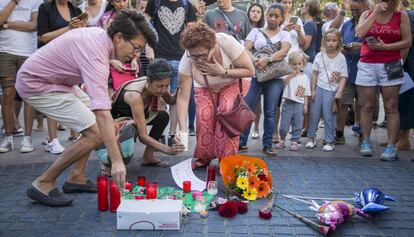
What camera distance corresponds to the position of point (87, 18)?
542cm

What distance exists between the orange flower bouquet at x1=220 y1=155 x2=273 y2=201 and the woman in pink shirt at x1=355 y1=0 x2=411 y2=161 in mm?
1996

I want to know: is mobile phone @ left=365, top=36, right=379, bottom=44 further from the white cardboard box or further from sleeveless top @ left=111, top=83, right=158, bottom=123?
the white cardboard box

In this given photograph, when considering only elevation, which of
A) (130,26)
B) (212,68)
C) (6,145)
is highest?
(130,26)

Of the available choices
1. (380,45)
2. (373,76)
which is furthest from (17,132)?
(380,45)

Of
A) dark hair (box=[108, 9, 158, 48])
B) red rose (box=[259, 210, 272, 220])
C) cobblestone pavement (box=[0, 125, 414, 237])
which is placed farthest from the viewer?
red rose (box=[259, 210, 272, 220])

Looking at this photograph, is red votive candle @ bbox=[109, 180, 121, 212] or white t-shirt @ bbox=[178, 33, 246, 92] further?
white t-shirt @ bbox=[178, 33, 246, 92]

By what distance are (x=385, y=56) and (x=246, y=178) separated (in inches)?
100

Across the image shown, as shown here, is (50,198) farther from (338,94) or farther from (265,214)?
(338,94)

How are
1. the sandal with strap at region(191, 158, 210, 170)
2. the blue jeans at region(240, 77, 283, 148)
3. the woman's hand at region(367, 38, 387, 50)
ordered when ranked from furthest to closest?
1. the blue jeans at region(240, 77, 283, 148)
2. the woman's hand at region(367, 38, 387, 50)
3. the sandal with strap at region(191, 158, 210, 170)

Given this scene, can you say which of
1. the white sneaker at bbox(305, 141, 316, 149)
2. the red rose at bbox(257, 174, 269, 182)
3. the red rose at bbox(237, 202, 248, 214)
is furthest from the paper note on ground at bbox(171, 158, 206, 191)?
the white sneaker at bbox(305, 141, 316, 149)

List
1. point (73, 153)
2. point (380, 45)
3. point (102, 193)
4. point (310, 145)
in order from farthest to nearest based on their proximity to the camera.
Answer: point (310, 145) < point (380, 45) < point (73, 153) < point (102, 193)

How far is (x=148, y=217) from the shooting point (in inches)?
124

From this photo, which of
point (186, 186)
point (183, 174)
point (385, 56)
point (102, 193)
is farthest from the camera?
point (385, 56)

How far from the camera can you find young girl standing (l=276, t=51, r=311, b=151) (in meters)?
5.80
